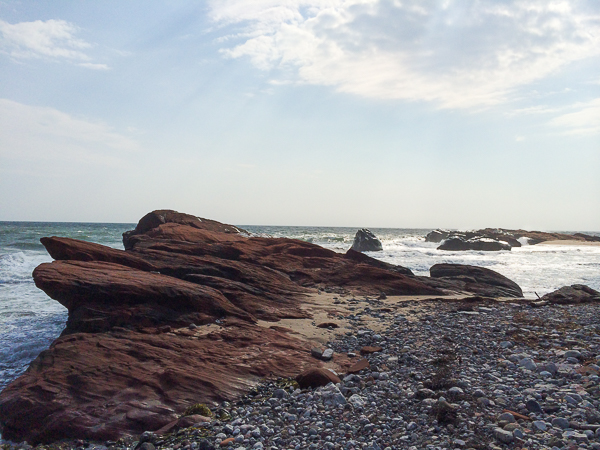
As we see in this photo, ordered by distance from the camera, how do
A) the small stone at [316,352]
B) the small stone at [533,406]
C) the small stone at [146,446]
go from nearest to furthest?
1. the small stone at [533,406]
2. the small stone at [146,446]
3. the small stone at [316,352]

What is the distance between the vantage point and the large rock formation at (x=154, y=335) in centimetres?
659

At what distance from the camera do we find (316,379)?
7.19 metres

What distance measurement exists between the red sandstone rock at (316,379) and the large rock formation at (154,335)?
2.42ft

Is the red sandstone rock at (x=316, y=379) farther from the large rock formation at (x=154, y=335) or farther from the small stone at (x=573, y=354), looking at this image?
the small stone at (x=573, y=354)

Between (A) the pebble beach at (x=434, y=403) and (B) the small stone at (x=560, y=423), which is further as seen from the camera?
(A) the pebble beach at (x=434, y=403)

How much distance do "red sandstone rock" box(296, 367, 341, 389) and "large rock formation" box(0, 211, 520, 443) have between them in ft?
2.42

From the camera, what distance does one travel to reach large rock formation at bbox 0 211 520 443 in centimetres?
659

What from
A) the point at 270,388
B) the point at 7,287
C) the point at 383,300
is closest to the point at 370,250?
the point at 383,300

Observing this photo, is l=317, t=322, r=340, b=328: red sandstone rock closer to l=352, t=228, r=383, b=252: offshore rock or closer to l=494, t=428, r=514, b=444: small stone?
l=494, t=428, r=514, b=444: small stone

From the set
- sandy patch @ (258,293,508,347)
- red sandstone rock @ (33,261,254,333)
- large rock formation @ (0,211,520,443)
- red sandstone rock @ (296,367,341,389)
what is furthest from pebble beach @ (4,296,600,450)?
red sandstone rock @ (33,261,254,333)

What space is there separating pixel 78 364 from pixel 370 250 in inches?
1664

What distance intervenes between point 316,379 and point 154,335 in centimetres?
409

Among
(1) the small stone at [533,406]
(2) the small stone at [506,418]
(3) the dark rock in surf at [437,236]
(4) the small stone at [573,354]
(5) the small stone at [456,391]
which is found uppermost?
(3) the dark rock in surf at [437,236]

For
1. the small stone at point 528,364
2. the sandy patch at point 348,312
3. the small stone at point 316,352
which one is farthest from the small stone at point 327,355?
the small stone at point 528,364
